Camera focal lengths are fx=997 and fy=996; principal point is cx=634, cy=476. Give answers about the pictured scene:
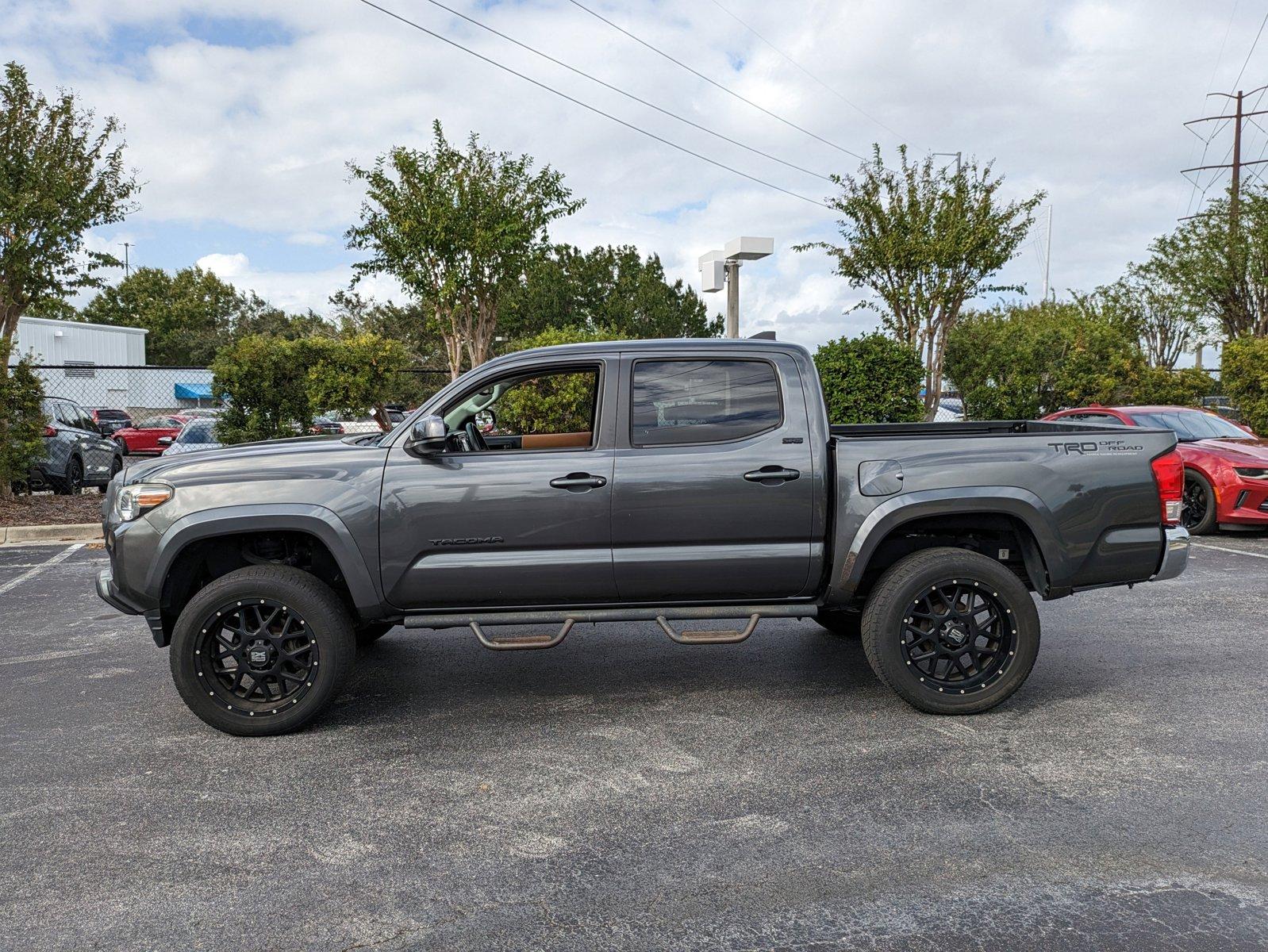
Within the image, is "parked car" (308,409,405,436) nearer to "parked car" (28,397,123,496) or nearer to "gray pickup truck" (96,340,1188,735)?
"parked car" (28,397,123,496)

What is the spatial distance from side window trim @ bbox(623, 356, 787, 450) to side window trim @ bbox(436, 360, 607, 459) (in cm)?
15

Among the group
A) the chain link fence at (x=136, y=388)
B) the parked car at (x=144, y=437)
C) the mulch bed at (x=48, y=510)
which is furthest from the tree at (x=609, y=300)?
the mulch bed at (x=48, y=510)

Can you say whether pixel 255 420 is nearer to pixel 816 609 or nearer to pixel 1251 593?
pixel 816 609

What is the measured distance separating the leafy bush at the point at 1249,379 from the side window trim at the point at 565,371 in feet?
54.2

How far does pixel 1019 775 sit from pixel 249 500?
3.79m

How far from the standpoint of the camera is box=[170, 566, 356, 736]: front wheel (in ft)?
15.9

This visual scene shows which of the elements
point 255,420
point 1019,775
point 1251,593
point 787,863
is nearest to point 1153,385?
point 1251,593

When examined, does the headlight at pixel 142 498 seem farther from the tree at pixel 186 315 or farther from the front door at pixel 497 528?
the tree at pixel 186 315

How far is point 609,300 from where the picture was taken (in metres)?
52.7

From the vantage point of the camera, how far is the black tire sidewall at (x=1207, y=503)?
11.2 m

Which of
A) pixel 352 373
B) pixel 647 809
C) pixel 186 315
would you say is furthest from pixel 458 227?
pixel 186 315

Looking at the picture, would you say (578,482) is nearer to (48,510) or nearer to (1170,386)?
(48,510)

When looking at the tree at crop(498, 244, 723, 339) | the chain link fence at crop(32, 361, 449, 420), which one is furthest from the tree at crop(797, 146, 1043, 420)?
the tree at crop(498, 244, 723, 339)

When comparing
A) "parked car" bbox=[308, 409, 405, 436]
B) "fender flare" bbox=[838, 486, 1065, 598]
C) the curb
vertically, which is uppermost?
"parked car" bbox=[308, 409, 405, 436]
